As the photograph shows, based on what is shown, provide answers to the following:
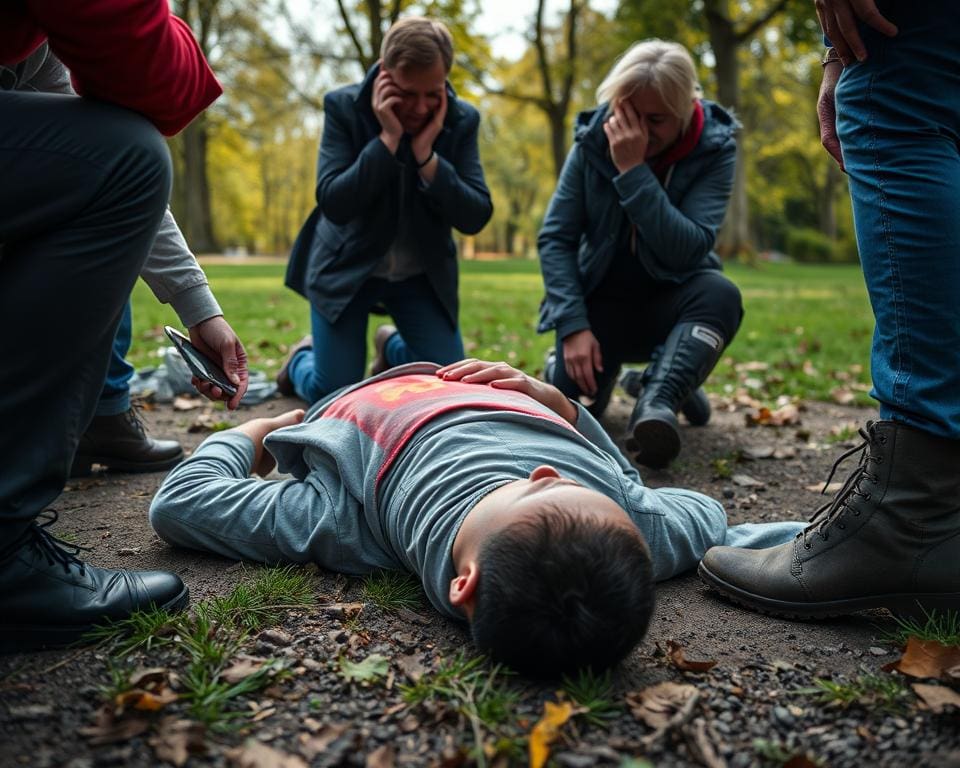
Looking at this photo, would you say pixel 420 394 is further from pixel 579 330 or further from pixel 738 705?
pixel 579 330

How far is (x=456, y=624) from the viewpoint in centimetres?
219

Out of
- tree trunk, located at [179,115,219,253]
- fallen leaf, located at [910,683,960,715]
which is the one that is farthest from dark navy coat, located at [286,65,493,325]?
tree trunk, located at [179,115,219,253]

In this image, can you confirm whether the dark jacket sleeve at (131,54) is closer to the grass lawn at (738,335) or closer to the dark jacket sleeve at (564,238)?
the dark jacket sleeve at (564,238)

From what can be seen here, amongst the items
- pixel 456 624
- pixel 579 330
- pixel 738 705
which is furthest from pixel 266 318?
pixel 738 705

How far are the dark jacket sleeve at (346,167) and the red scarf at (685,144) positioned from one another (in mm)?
1349

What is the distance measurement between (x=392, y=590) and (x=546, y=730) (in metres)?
0.81

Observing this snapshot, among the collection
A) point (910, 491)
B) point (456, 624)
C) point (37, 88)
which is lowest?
point (456, 624)

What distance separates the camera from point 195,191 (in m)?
26.5

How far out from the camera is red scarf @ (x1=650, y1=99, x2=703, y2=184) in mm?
4188

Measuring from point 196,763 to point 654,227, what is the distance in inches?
123

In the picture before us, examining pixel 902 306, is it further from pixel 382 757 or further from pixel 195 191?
pixel 195 191

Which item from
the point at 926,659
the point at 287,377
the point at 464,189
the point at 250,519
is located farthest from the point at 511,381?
the point at 287,377

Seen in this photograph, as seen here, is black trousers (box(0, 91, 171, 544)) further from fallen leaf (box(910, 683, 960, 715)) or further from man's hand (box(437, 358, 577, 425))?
fallen leaf (box(910, 683, 960, 715))

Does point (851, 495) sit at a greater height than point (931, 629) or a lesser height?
greater
